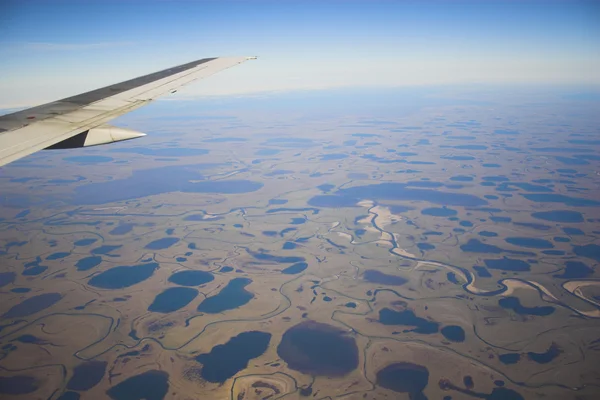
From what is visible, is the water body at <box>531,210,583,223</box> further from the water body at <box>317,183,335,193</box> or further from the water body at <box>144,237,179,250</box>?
the water body at <box>144,237,179,250</box>

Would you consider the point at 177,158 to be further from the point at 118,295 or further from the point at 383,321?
the point at 383,321

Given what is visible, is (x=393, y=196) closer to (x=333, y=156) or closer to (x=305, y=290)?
(x=305, y=290)

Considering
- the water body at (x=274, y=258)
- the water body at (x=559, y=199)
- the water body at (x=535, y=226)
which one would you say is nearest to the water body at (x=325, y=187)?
the water body at (x=274, y=258)

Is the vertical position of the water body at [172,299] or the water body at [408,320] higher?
the water body at [172,299]

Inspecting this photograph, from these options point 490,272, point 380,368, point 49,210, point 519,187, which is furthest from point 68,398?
point 519,187

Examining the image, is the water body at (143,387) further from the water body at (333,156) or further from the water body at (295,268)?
the water body at (333,156)

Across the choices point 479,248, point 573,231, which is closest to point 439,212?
point 479,248
